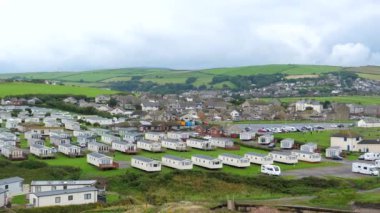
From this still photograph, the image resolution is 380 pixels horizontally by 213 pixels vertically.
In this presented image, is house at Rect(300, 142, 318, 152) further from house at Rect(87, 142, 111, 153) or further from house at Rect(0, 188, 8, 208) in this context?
house at Rect(0, 188, 8, 208)

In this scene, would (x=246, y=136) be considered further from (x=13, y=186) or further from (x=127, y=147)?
(x=13, y=186)

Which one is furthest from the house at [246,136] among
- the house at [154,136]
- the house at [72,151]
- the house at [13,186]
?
the house at [13,186]

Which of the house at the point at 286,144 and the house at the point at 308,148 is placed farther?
the house at the point at 286,144

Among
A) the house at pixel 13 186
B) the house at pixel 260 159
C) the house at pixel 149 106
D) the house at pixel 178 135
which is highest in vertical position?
the house at pixel 13 186

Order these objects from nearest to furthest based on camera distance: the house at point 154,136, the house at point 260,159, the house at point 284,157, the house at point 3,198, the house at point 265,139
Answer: the house at point 3,198
the house at point 260,159
the house at point 284,157
the house at point 154,136
the house at point 265,139

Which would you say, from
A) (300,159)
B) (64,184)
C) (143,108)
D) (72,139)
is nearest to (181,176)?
(64,184)

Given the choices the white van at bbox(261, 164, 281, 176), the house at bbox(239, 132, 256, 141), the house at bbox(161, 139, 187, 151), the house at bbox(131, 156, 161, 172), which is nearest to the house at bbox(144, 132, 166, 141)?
the house at bbox(161, 139, 187, 151)

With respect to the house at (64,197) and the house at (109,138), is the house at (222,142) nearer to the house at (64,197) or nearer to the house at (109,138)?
the house at (109,138)
